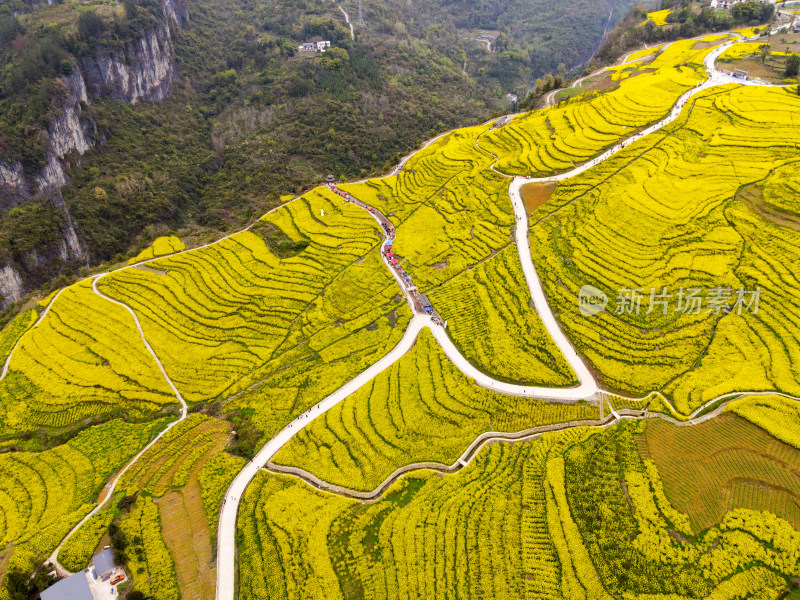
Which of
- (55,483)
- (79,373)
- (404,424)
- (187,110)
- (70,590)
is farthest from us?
(187,110)

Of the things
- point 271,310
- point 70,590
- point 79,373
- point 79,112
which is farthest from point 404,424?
point 79,112

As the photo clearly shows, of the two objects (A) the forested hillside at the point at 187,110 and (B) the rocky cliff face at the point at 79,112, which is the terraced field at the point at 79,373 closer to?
(A) the forested hillside at the point at 187,110

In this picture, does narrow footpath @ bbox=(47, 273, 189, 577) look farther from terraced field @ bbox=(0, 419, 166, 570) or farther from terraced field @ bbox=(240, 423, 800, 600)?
terraced field @ bbox=(240, 423, 800, 600)

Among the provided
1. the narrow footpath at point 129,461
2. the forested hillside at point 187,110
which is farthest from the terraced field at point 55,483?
the forested hillside at point 187,110

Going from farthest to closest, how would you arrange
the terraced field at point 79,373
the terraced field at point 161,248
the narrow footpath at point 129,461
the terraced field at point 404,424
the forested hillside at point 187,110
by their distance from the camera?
the forested hillside at point 187,110 < the terraced field at point 161,248 < the terraced field at point 79,373 < the terraced field at point 404,424 < the narrow footpath at point 129,461

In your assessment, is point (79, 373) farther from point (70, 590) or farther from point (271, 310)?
point (70, 590)

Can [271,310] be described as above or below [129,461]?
above

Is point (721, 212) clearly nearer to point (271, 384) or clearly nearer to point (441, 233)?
point (441, 233)
